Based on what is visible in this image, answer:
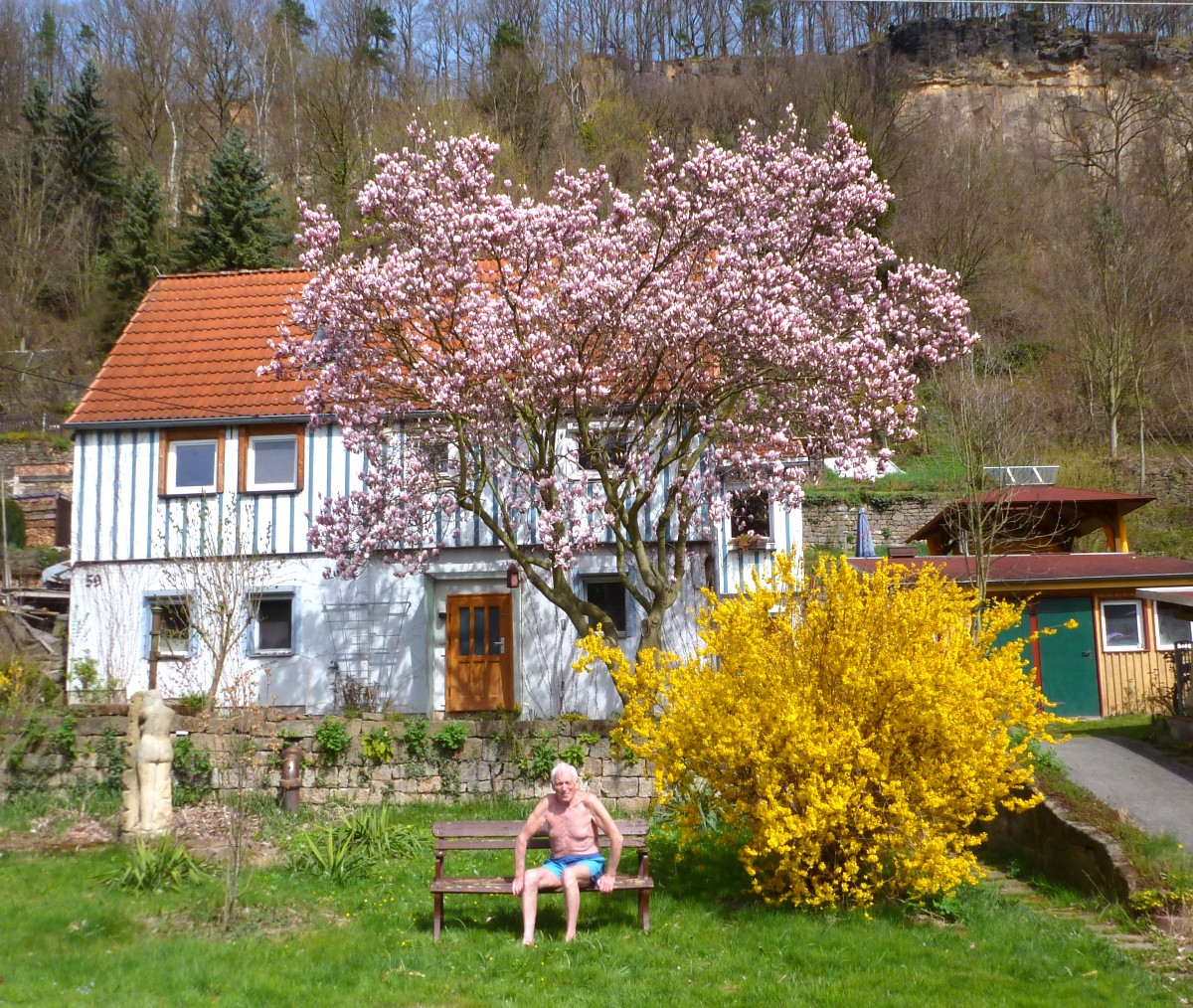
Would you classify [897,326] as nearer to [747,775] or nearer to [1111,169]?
[747,775]

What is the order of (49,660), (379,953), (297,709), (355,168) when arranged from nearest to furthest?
(379,953) → (297,709) → (49,660) → (355,168)

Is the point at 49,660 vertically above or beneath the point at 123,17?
beneath

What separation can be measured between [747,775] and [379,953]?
282 centimetres

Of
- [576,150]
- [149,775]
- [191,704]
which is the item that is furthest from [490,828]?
[576,150]

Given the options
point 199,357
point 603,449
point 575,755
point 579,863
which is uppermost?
point 199,357

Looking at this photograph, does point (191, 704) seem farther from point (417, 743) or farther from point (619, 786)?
point (619, 786)

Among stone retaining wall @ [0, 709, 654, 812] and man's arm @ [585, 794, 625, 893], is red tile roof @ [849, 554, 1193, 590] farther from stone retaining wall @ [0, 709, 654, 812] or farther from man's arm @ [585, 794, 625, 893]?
man's arm @ [585, 794, 625, 893]

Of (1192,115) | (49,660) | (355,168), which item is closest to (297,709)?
(49,660)

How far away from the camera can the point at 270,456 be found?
1725cm

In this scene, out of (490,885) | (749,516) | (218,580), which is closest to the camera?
(490,885)

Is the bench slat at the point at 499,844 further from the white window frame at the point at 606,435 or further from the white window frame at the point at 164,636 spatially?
the white window frame at the point at 164,636

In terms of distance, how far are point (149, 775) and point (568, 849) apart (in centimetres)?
435

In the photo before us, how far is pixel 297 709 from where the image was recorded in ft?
53.9

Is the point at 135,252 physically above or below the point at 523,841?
above
